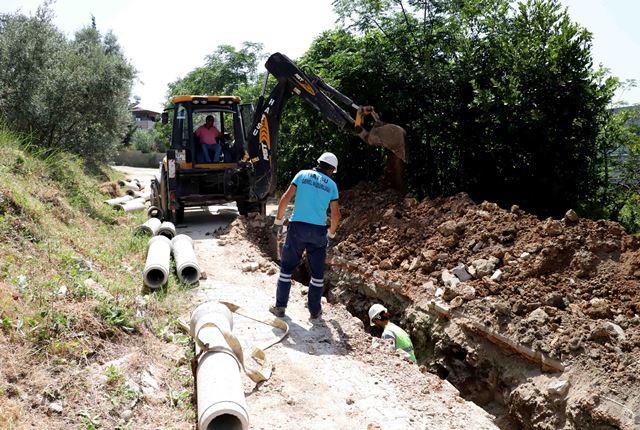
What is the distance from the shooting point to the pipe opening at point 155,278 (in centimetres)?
685

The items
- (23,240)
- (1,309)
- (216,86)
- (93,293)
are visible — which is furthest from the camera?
(216,86)

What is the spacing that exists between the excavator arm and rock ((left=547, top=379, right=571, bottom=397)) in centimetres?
498

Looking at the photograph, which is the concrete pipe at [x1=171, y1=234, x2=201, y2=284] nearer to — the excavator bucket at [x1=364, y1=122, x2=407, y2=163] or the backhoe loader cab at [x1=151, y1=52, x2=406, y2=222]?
the backhoe loader cab at [x1=151, y1=52, x2=406, y2=222]

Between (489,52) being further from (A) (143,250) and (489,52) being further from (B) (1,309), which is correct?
(B) (1,309)

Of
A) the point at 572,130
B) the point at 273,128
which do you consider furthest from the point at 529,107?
the point at 273,128

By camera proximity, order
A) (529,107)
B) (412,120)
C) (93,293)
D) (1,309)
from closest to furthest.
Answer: (1,309) < (93,293) < (529,107) < (412,120)

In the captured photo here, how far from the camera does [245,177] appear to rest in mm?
12062

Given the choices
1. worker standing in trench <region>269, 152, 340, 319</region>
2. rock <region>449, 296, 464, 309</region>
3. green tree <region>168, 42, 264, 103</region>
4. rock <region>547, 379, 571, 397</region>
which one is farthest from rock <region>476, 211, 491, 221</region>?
green tree <region>168, 42, 264, 103</region>

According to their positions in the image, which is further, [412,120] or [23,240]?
[412,120]

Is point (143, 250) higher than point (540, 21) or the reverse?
the reverse

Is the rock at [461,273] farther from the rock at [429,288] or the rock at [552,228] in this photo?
the rock at [552,228]

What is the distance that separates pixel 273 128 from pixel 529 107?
461cm

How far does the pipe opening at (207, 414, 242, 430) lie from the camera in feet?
12.5

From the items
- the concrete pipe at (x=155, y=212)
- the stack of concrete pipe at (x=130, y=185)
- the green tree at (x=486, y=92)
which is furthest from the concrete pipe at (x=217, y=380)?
the stack of concrete pipe at (x=130, y=185)
